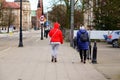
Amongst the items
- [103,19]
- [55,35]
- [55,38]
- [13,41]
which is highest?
[103,19]

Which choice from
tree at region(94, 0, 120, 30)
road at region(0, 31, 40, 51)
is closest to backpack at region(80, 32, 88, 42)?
road at region(0, 31, 40, 51)

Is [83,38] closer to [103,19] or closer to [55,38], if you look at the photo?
[55,38]

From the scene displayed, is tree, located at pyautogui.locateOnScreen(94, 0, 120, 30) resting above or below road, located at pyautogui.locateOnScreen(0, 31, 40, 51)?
above

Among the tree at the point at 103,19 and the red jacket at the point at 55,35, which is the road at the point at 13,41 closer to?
the tree at the point at 103,19

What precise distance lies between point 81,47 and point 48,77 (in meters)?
5.68

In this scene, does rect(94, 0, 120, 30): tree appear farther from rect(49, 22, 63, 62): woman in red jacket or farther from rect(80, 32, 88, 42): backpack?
rect(80, 32, 88, 42): backpack

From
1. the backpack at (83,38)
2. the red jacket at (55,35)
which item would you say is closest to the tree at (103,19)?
the red jacket at (55,35)

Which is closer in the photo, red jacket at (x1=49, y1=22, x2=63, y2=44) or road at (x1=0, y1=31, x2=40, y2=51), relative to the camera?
red jacket at (x1=49, y1=22, x2=63, y2=44)

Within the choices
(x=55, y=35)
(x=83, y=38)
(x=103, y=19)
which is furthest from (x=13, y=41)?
(x=83, y=38)

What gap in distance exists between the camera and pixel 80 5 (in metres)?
63.3

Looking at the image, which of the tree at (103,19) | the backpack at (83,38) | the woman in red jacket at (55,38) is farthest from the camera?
the tree at (103,19)

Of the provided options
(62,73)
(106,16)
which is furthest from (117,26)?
(62,73)

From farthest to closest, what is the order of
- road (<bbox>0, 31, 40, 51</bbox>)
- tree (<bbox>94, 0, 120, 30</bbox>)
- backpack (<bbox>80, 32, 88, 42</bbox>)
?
1. tree (<bbox>94, 0, 120, 30</bbox>)
2. road (<bbox>0, 31, 40, 51</bbox>)
3. backpack (<bbox>80, 32, 88, 42</bbox>)

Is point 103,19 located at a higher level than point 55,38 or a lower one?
higher
